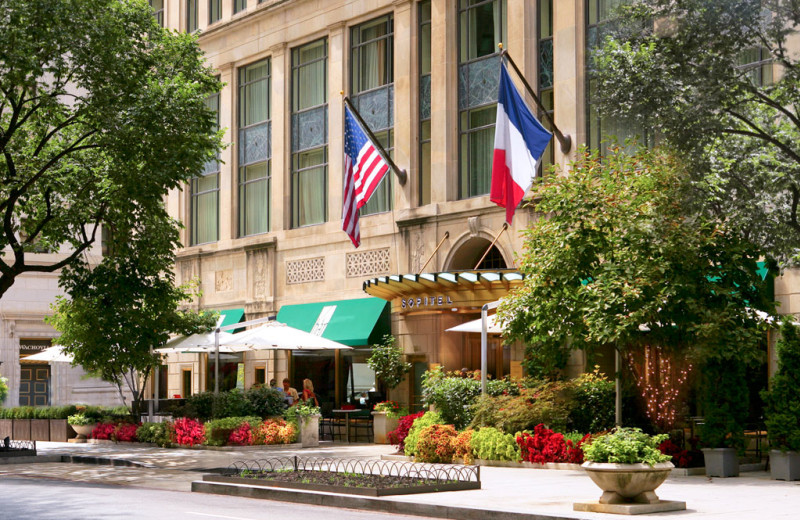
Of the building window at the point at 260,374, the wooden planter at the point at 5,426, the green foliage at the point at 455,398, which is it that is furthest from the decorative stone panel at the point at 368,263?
the wooden planter at the point at 5,426

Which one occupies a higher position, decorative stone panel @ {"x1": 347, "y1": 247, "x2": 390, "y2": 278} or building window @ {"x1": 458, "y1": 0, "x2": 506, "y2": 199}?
building window @ {"x1": 458, "y1": 0, "x2": 506, "y2": 199}

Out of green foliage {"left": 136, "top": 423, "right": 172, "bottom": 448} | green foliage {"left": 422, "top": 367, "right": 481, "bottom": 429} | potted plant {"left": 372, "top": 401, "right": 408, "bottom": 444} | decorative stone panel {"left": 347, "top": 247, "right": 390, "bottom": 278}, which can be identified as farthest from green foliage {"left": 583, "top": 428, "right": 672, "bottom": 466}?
decorative stone panel {"left": 347, "top": 247, "right": 390, "bottom": 278}

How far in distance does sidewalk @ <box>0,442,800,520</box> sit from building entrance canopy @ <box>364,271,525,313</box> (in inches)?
172

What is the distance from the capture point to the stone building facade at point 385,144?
103 feet

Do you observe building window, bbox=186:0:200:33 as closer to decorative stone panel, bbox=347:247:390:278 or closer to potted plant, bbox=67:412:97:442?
decorative stone panel, bbox=347:247:390:278

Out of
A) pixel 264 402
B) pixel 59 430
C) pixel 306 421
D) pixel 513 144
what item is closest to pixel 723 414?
pixel 513 144

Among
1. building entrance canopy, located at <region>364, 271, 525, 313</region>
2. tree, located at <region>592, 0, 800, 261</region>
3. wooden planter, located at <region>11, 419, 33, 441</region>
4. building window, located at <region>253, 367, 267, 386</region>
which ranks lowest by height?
wooden planter, located at <region>11, 419, 33, 441</region>

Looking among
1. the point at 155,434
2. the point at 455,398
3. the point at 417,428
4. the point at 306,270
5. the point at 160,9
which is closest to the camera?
the point at 417,428

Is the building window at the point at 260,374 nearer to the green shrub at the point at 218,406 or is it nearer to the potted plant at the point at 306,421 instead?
the green shrub at the point at 218,406

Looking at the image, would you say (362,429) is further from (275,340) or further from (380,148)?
(380,148)

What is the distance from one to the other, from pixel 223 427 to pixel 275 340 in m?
2.94

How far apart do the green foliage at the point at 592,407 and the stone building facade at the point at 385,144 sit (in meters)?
4.86

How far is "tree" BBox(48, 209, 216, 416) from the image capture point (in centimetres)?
2984

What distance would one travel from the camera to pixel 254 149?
41906 mm
